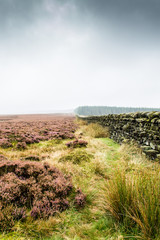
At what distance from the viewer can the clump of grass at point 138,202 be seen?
1802mm

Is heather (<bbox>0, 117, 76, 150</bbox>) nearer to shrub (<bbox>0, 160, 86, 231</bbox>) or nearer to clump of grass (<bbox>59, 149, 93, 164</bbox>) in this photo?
clump of grass (<bbox>59, 149, 93, 164</bbox>)

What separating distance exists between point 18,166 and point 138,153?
4873 mm

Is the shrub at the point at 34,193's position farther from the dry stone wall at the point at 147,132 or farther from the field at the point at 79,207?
the dry stone wall at the point at 147,132

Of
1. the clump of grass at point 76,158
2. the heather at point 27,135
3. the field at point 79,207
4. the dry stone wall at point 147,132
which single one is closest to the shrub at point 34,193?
the field at point 79,207

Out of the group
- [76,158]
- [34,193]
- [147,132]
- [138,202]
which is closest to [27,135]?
[76,158]

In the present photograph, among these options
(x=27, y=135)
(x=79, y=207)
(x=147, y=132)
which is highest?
(x=147, y=132)

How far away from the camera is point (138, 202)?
1903 millimetres

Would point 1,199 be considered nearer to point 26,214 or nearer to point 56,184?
point 26,214

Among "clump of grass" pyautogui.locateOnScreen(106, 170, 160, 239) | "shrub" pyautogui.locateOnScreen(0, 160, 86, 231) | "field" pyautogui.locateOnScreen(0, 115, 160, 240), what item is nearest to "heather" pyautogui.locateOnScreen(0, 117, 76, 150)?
"shrub" pyautogui.locateOnScreen(0, 160, 86, 231)

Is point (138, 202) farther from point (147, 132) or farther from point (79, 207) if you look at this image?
point (147, 132)

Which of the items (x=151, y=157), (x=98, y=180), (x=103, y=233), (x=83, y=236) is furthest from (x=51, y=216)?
(x=151, y=157)

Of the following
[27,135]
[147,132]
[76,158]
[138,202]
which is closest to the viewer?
[138,202]

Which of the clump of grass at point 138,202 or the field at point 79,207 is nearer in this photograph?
the clump of grass at point 138,202

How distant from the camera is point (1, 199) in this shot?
97.3 inches
